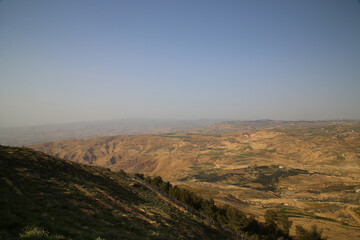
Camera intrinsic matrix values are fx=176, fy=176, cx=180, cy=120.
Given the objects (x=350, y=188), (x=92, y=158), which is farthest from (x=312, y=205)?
(x=92, y=158)

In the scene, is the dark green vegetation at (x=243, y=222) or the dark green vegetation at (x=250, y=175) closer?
the dark green vegetation at (x=243, y=222)

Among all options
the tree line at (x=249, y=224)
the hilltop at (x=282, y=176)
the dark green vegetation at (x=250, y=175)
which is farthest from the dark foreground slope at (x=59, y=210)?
the dark green vegetation at (x=250, y=175)

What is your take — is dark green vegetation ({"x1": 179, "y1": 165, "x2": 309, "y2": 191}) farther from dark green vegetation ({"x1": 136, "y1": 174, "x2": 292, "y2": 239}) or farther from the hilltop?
dark green vegetation ({"x1": 136, "y1": 174, "x2": 292, "y2": 239})

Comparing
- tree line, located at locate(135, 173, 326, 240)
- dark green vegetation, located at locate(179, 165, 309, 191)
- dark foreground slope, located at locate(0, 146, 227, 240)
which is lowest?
dark green vegetation, located at locate(179, 165, 309, 191)

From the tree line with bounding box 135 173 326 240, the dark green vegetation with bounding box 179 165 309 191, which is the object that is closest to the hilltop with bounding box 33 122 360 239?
the dark green vegetation with bounding box 179 165 309 191

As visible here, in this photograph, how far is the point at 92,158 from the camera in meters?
197

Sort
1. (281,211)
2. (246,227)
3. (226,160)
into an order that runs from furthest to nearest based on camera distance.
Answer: (226,160)
(281,211)
(246,227)

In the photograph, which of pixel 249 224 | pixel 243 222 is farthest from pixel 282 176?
pixel 243 222

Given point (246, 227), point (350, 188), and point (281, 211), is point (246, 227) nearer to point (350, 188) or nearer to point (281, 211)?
point (281, 211)

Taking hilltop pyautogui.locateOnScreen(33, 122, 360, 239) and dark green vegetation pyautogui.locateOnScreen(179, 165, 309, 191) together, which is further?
dark green vegetation pyautogui.locateOnScreen(179, 165, 309, 191)

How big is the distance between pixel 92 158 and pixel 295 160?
202 m

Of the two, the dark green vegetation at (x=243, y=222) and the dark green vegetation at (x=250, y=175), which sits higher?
the dark green vegetation at (x=243, y=222)

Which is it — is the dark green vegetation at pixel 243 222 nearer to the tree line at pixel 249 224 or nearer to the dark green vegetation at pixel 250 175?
the tree line at pixel 249 224

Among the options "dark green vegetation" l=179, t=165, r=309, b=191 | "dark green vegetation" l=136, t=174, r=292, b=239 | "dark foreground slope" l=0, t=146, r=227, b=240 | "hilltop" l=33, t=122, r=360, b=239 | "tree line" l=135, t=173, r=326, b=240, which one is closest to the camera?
"dark foreground slope" l=0, t=146, r=227, b=240
